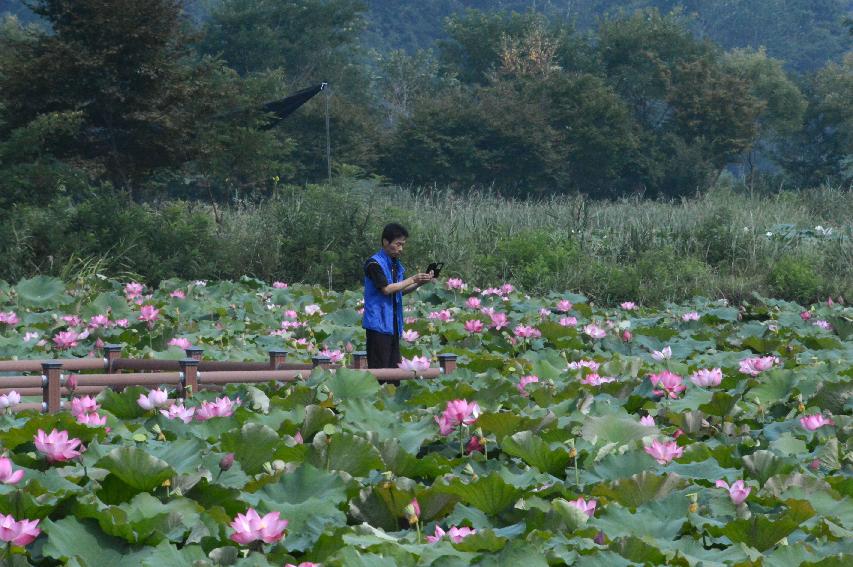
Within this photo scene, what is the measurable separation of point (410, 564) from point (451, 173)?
118ft

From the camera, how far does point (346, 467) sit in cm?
319

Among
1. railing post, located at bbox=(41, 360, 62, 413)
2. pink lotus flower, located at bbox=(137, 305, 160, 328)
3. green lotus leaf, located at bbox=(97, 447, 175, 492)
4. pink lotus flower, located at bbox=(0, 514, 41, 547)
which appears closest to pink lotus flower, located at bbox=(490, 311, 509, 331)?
pink lotus flower, located at bbox=(137, 305, 160, 328)

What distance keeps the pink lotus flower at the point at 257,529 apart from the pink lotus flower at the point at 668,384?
7.54 ft

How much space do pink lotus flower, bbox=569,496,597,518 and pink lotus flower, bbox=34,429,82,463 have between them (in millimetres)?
1388

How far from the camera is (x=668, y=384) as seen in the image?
4414 mm

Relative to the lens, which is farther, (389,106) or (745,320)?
(389,106)

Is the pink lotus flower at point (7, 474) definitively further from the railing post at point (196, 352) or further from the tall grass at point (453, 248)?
the tall grass at point (453, 248)

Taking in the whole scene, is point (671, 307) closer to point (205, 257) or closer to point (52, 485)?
point (205, 257)

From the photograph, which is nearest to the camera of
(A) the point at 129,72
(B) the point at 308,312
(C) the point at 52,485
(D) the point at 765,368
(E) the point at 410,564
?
(E) the point at 410,564

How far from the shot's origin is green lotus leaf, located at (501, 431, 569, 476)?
3242 mm

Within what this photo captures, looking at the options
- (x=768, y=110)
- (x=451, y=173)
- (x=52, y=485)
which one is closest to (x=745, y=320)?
(x=52, y=485)

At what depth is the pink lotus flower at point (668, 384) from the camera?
14.5 feet

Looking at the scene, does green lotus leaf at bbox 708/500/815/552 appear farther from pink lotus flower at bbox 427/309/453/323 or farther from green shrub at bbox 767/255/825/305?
green shrub at bbox 767/255/825/305

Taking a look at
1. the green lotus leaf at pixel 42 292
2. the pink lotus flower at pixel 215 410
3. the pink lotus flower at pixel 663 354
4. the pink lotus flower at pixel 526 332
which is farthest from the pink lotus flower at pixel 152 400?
the green lotus leaf at pixel 42 292
